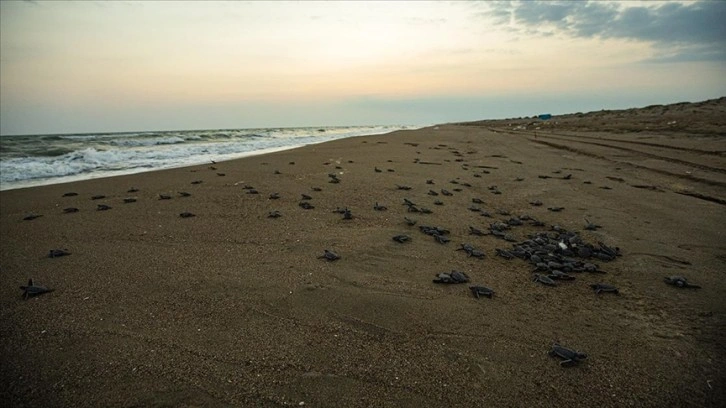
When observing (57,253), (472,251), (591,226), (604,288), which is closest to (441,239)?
(472,251)

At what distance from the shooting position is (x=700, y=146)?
11.6 m

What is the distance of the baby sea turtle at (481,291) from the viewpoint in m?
3.51

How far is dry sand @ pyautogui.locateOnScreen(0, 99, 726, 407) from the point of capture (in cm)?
233

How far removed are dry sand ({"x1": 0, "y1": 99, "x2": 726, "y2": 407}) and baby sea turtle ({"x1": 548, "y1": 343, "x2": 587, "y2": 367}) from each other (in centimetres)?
5

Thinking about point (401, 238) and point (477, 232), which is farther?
point (477, 232)

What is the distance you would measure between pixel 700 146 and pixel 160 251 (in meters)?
15.9

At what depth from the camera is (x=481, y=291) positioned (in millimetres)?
3545

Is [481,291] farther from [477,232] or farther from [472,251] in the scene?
[477,232]

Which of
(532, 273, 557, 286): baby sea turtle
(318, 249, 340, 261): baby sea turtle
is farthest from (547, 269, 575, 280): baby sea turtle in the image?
(318, 249, 340, 261): baby sea turtle

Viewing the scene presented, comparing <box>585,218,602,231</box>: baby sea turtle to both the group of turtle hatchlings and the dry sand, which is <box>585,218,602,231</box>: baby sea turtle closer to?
the group of turtle hatchlings

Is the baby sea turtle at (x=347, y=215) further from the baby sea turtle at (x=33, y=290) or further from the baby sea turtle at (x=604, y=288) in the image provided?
the baby sea turtle at (x=33, y=290)

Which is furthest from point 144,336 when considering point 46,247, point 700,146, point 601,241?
point 700,146

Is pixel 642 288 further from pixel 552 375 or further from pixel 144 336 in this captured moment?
pixel 144 336

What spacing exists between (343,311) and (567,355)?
1824 mm
